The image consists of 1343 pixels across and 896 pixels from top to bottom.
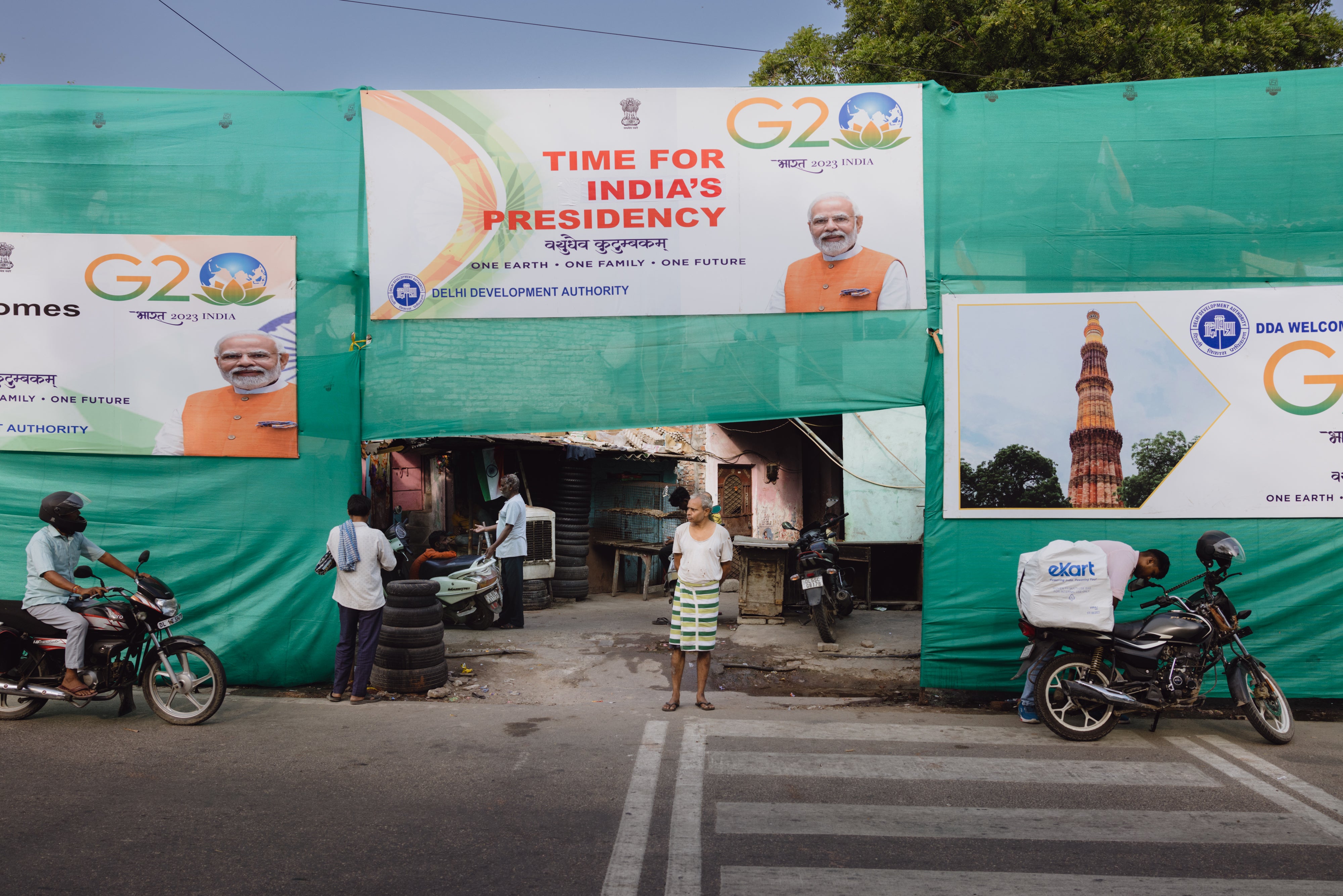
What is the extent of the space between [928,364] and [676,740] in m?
3.64

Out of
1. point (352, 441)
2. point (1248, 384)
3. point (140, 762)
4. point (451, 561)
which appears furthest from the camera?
point (451, 561)

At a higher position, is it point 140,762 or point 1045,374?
point 1045,374

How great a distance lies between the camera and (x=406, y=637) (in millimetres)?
7438

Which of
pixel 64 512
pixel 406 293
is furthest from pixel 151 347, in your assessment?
pixel 406 293

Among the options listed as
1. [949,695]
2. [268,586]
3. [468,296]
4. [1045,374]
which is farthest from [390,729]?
[1045,374]

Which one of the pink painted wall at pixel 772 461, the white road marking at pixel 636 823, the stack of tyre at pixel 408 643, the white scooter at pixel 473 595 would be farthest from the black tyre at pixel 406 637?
the pink painted wall at pixel 772 461

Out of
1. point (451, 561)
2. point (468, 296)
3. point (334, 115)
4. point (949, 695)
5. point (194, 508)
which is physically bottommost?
point (949, 695)

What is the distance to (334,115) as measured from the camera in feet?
24.6

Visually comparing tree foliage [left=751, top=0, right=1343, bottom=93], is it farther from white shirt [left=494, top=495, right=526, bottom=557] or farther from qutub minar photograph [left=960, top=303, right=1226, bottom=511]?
white shirt [left=494, top=495, right=526, bottom=557]

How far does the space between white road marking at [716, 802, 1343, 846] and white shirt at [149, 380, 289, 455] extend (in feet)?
16.7

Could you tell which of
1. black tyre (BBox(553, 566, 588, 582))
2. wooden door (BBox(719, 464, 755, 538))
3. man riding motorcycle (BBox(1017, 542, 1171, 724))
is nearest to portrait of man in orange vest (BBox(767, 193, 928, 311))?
man riding motorcycle (BBox(1017, 542, 1171, 724))

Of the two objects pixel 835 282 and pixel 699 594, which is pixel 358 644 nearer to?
pixel 699 594

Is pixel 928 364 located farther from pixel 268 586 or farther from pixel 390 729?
pixel 268 586

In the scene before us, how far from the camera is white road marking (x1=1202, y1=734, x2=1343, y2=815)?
500cm
